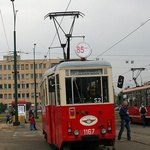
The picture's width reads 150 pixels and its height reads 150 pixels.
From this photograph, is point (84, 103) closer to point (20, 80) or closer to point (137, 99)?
point (137, 99)

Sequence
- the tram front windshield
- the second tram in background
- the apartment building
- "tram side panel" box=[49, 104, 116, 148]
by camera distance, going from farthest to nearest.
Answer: the apartment building, the second tram in background, the tram front windshield, "tram side panel" box=[49, 104, 116, 148]

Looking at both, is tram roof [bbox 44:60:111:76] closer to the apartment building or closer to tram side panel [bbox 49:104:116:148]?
tram side panel [bbox 49:104:116:148]

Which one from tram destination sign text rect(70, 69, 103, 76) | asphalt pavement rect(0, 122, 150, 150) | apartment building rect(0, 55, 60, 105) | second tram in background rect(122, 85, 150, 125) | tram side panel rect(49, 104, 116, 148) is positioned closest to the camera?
tram side panel rect(49, 104, 116, 148)

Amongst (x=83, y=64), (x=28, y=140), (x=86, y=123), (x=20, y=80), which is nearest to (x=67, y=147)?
(x=86, y=123)

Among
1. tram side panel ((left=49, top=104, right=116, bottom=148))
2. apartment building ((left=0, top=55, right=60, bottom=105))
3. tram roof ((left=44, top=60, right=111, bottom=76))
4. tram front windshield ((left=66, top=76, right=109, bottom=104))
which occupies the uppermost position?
apartment building ((left=0, top=55, right=60, bottom=105))

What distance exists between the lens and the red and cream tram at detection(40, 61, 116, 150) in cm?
1248

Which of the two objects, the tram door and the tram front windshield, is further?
the tram door

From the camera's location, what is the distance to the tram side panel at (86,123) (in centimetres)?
1243

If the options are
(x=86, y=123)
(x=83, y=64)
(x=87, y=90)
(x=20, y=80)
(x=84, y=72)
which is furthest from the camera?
(x=20, y=80)

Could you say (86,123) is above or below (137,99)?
below

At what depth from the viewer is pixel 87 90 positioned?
504 inches

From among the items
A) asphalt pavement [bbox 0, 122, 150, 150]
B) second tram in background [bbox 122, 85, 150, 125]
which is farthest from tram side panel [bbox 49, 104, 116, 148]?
second tram in background [bbox 122, 85, 150, 125]

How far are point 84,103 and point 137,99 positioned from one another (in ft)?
70.1

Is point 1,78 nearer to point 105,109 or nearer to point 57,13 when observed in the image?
point 57,13
